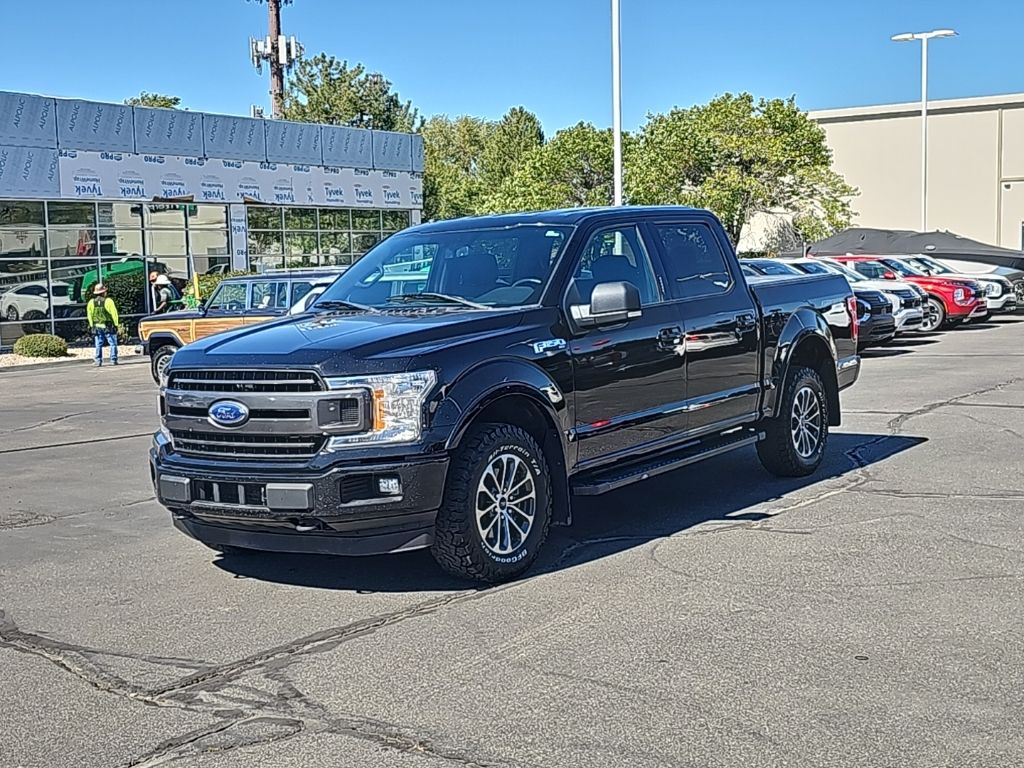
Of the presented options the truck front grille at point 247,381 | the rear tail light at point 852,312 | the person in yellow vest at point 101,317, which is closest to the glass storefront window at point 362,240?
the person in yellow vest at point 101,317

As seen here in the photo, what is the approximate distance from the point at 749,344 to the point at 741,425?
1.87 feet

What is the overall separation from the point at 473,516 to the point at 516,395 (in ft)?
2.46

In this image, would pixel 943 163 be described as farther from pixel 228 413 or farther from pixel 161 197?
pixel 228 413

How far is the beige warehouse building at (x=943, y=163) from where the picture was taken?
5569 cm

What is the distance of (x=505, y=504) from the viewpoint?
6.73m

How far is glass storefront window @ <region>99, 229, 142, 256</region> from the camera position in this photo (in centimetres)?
3186

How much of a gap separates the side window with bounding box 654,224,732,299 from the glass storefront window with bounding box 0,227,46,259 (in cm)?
2437

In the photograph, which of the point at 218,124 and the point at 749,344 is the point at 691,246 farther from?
the point at 218,124

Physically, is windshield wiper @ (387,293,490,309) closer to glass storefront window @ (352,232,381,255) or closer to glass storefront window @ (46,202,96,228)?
glass storefront window @ (46,202,96,228)

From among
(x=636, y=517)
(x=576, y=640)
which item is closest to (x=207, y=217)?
(x=636, y=517)

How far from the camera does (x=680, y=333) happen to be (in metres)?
8.14

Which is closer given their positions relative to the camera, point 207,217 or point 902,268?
point 902,268

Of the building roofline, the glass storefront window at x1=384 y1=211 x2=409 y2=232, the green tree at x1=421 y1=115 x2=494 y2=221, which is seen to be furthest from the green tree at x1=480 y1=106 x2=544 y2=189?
the glass storefront window at x1=384 y1=211 x2=409 y2=232

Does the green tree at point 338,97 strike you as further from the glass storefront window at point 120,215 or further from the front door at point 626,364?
the front door at point 626,364
